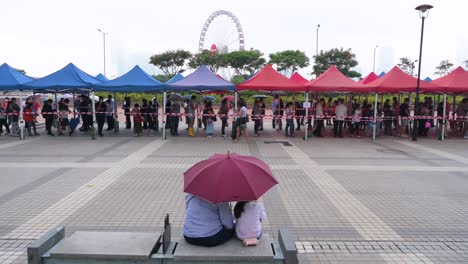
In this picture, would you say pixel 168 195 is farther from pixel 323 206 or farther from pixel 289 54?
pixel 289 54

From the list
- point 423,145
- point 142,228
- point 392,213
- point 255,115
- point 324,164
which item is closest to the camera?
point 142,228

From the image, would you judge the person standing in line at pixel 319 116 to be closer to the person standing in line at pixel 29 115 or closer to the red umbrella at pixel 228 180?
the person standing in line at pixel 29 115

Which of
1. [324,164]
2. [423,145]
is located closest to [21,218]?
[324,164]

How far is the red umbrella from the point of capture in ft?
10.7

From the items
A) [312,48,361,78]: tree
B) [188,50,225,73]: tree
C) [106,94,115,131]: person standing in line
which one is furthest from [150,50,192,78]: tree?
[106,94,115,131]: person standing in line

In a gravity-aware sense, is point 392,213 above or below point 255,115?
below

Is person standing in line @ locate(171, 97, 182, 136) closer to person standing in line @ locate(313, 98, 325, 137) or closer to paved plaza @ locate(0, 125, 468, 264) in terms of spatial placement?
paved plaza @ locate(0, 125, 468, 264)

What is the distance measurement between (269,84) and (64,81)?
27.9 feet

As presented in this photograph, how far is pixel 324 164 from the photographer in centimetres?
1043

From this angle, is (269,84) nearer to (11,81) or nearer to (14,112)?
(11,81)

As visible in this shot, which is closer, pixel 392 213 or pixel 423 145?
pixel 392 213

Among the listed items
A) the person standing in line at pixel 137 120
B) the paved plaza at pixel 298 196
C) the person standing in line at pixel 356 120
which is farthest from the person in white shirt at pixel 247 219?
the person standing in line at pixel 356 120

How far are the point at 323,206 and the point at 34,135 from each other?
46.5 feet

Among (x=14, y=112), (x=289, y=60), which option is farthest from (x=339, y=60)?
(x=14, y=112)
